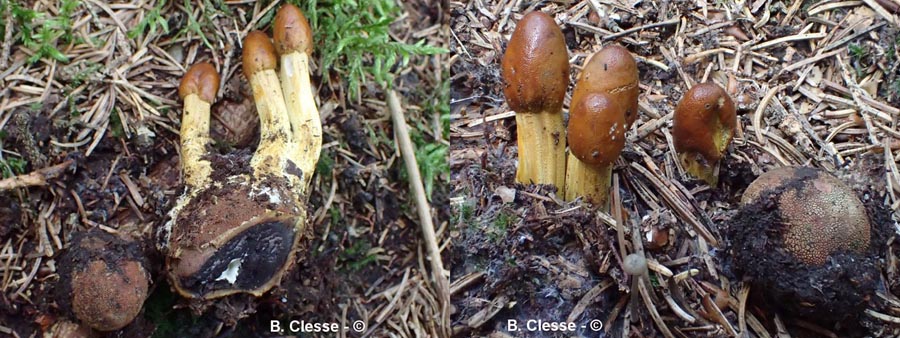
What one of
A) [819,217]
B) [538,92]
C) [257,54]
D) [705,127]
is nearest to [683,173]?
[705,127]

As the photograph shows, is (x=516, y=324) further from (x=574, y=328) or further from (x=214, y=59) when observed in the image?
(x=214, y=59)

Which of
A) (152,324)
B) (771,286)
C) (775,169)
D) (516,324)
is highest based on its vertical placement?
(775,169)

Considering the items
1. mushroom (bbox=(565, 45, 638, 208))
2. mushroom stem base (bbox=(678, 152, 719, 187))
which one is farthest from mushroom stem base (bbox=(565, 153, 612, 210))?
mushroom stem base (bbox=(678, 152, 719, 187))

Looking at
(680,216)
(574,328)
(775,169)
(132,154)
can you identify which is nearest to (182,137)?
(132,154)

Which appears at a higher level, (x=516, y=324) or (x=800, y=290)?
(x=800, y=290)

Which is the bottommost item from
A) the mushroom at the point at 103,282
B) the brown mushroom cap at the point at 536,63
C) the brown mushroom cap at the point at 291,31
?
the mushroom at the point at 103,282

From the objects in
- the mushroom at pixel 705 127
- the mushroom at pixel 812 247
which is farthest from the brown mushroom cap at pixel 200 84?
the mushroom at pixel 812 247

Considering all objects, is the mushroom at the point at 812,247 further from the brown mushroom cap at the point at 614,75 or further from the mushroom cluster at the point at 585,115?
the brown mushroom cap at the point at 614,75
